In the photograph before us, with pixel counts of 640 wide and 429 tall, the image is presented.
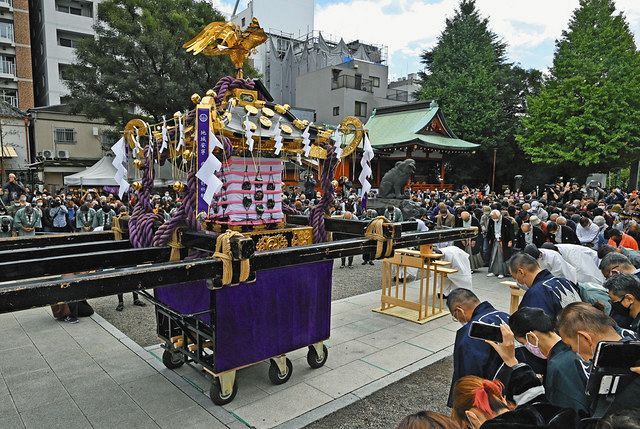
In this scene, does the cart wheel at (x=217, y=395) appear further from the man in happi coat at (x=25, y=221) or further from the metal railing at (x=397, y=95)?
the metal railing at (x=397, y=95)

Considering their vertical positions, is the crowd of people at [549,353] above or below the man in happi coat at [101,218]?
above

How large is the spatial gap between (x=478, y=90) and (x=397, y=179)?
58.5ft

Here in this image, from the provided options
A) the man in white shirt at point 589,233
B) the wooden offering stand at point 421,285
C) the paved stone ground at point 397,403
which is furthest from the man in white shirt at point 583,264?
the man in white shirt at point 589,233

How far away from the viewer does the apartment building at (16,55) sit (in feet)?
102

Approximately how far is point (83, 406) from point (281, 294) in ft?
7.85

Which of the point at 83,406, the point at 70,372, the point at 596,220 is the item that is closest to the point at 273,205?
the point at 83,406

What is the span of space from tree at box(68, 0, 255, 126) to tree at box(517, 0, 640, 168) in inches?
828

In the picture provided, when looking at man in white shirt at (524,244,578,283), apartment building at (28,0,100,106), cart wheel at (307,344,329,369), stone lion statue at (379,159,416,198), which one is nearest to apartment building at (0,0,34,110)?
apartment building at (28,0,100,106)

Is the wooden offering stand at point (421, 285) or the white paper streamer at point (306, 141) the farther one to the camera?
the wooden offering stand at point (421, 285)

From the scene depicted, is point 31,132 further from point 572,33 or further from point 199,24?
point 572,33

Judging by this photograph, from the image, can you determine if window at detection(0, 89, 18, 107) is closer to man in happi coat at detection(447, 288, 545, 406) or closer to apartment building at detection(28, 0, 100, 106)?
apartment building at detection(28, 0, 100, 106)

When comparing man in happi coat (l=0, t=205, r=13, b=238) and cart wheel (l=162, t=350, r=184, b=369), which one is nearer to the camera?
cart wheel (l=162, t=350, r=184, b=369)

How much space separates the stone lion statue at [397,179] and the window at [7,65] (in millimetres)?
31186

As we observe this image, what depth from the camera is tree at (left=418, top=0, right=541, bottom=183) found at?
30750mm
